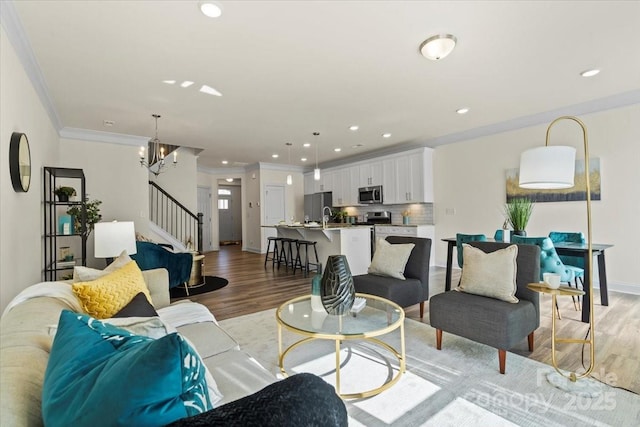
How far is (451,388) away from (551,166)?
1.71 metres

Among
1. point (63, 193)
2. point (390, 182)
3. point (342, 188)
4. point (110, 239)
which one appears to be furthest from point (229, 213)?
point (110, 239)

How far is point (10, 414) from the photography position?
66cm

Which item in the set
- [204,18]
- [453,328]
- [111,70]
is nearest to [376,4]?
[204,18]

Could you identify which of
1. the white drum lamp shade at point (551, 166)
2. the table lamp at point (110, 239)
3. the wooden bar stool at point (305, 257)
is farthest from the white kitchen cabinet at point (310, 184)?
the white drum lamp shade at point (551, 166)

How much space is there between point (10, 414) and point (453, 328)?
255 centimetres

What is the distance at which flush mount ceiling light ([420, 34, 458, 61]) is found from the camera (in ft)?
8.71

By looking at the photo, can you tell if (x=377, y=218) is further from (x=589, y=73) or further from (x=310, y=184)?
(x=589, y=73)

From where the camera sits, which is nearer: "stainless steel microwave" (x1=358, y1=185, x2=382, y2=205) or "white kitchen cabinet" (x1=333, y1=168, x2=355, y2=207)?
"stainless steel microwave" (x1=358, y1=185, x2=382, y2=205)

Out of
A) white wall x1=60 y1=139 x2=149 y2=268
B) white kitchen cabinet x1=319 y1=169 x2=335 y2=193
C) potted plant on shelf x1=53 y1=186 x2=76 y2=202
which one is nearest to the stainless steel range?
white kitchen cabinet x1=319 y1=169 x2=335 y2=193

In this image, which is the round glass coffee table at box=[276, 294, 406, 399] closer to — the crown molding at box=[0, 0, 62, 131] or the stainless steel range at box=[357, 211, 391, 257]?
the crown molding at box=[0, 0, 62, 131]

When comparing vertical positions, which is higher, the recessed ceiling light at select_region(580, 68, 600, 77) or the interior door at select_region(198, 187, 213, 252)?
the recessed ceiling light at select_region(580, 68, 600, 77)

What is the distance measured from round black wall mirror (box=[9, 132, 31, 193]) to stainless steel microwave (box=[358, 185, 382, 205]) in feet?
20.1

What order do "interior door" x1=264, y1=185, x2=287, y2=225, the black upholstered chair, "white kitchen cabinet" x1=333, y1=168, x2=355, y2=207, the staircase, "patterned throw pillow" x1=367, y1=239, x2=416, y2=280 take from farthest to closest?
"interior door" x1=264, y1=185, x2=287, y2=225 → "white kitchen cabinet" x1=333, y1=168, x2=355, y2=207 → the staircase → "patterned throw pillow" x1=367, y1=239, x2=416, y2=280 → the black upholstered chair

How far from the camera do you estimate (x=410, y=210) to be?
23.2 ft
